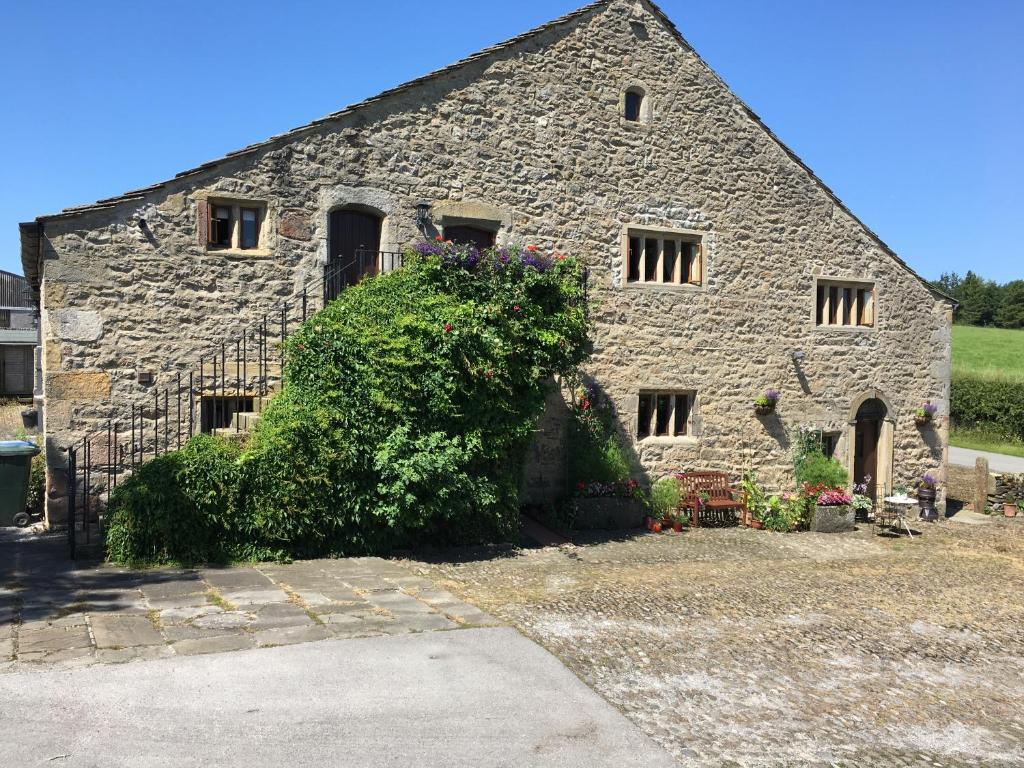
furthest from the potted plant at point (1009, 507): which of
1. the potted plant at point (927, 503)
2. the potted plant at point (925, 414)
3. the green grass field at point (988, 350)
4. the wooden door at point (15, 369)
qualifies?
the wooden door at point (15, 369)

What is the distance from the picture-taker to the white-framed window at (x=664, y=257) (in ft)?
42.4

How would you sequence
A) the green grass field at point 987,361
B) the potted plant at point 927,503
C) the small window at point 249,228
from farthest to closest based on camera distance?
the green grass field at point 987,361
the potted plant at point 927,503
the small window at point 249,228

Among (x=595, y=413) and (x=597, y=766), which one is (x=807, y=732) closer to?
(x=597, y=766)

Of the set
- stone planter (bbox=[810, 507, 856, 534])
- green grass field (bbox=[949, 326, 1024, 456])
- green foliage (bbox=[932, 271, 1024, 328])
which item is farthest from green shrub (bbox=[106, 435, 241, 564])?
green foliage (bbox=[932, 271, 1024, 328])

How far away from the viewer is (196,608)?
653 cm

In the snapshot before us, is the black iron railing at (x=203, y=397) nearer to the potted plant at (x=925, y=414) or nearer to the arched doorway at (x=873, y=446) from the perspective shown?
the arched doorway at (x=873, y=446)

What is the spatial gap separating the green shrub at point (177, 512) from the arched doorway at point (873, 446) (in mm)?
11553

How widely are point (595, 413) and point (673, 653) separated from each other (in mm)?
6258

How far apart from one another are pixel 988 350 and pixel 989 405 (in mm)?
19479

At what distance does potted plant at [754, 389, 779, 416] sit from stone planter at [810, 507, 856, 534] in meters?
1.82

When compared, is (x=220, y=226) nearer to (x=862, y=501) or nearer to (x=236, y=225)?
(x=236, y=225)

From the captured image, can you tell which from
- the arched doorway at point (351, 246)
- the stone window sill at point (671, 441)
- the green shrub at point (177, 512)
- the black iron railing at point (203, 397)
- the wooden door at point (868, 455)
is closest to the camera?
the green shrub at point (177, 512)

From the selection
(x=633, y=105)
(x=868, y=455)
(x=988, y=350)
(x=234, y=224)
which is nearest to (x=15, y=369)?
(x=234, y=224)

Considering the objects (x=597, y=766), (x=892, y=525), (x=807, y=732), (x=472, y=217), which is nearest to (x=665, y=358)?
(x=472, y=217)
